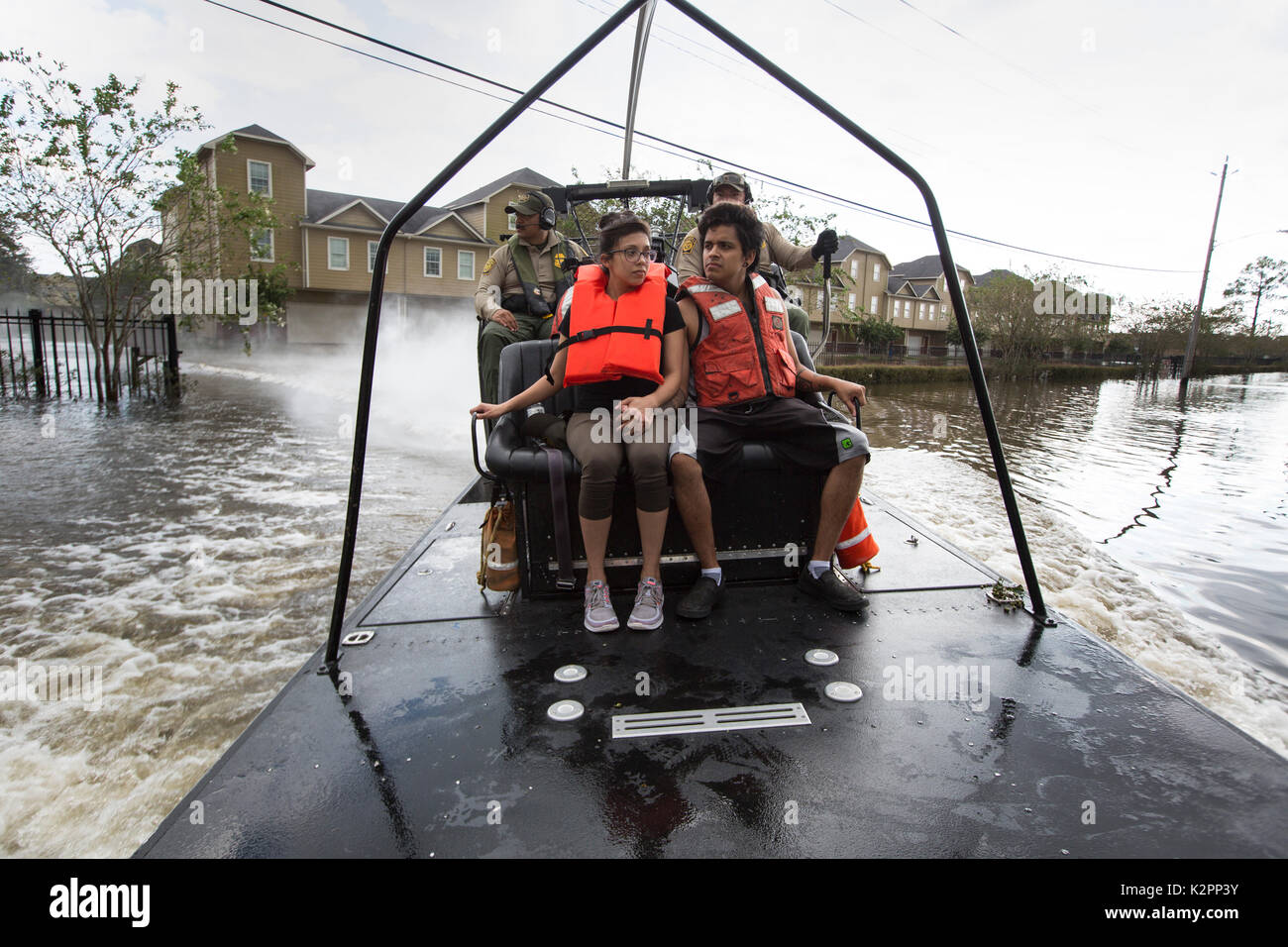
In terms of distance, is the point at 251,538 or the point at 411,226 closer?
the point at 251,538

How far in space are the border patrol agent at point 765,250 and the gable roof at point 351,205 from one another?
26.5 meters

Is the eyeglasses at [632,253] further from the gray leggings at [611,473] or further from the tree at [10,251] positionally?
the tree at [10,251]

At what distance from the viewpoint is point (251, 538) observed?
223 inches

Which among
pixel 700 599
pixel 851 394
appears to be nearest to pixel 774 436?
pixel 851 394

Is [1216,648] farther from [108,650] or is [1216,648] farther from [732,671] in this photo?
[108,650]

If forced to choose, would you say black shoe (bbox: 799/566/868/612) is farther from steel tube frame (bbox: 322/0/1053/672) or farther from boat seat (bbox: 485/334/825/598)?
steel tube frame (bbox: 322/0/1053/672)

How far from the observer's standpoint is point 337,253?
28.5 meters

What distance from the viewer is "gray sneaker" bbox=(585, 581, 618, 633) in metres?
2.62

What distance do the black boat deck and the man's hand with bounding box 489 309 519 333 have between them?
234cm

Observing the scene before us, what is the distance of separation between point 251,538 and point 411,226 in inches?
1045

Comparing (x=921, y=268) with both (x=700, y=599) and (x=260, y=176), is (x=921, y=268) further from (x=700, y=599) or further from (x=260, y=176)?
(x=700, y=599)

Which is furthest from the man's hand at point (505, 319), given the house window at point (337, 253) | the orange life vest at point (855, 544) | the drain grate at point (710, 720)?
the house window at point (337, 253)

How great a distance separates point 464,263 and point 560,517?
1153 inches
